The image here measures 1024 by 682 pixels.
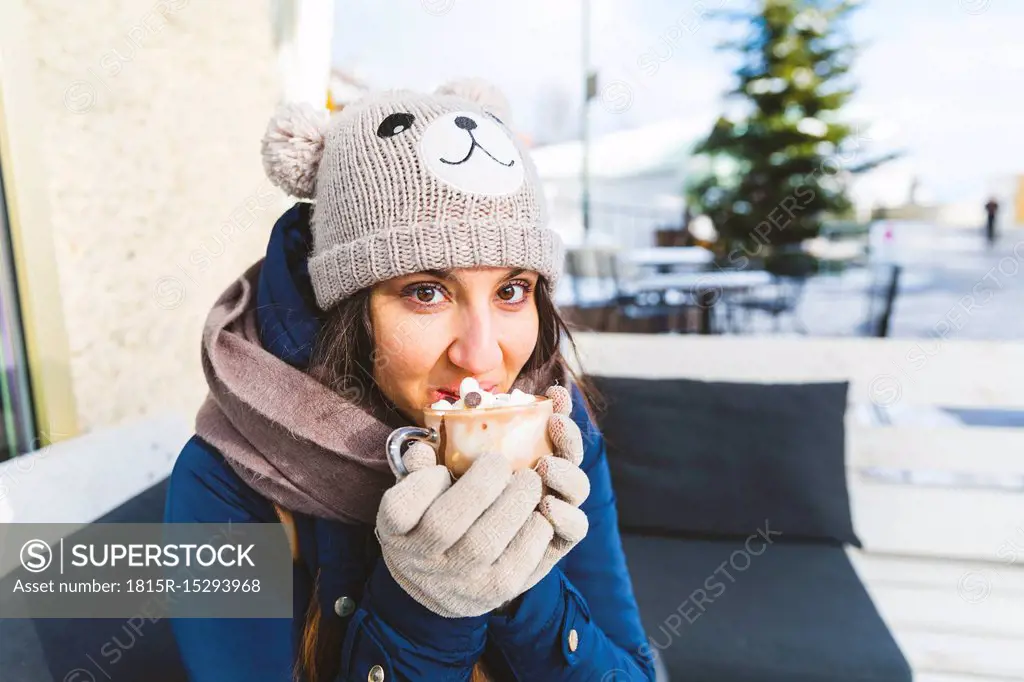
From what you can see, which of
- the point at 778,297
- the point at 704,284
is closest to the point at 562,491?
the point at 704,284

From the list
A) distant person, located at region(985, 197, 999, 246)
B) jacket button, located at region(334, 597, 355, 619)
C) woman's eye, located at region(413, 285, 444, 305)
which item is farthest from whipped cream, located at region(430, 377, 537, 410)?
distant person, located at region(985, 197, 999, 246)

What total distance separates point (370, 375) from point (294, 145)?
0.38m

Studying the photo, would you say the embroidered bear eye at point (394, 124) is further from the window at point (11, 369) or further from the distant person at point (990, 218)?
the distant person at point (990, 218)

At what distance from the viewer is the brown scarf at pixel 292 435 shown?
0.99 metres

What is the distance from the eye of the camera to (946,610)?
2275mm

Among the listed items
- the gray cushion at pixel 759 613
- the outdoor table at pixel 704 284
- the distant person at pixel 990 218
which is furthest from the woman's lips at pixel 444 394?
the distant person at pixel 990 218

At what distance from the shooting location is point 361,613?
91 centimetres

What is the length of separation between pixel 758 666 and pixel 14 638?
166 centimetres

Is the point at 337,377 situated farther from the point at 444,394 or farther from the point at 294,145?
the point at 294,145

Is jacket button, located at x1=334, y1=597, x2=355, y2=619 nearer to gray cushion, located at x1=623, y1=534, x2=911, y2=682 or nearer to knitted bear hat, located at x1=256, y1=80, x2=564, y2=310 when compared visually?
knitted bear hat, located at x1=256, y1=80, x2=564, y2=310

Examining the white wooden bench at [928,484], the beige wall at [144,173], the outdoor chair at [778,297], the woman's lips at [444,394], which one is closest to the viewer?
the woman's lips at [444,394]

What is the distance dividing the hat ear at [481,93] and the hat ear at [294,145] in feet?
0.75

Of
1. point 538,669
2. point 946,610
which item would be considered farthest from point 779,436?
point 538,669

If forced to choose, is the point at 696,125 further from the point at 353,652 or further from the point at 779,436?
the point at 353,652
